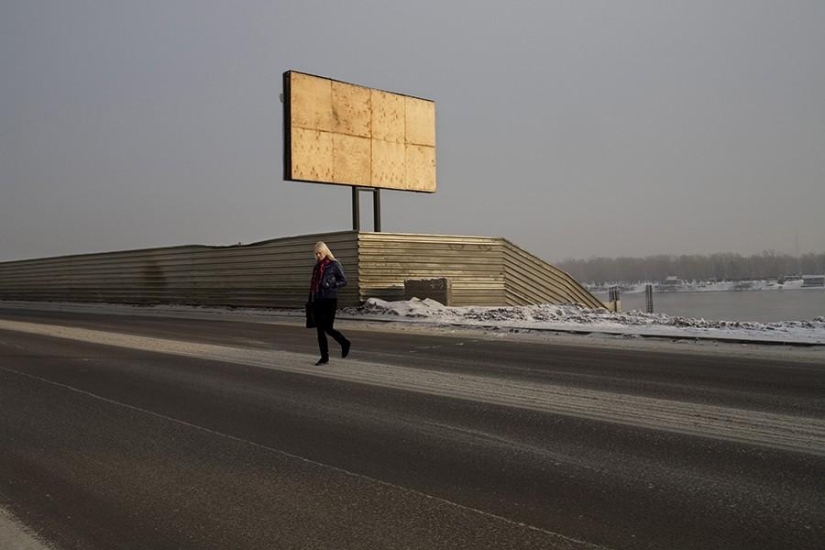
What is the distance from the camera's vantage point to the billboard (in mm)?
22781

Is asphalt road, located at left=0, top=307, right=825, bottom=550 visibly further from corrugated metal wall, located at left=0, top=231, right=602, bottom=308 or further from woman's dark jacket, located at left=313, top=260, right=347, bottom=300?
corrugated metal wall, located at left=0, top=231, right=602, bottom=308

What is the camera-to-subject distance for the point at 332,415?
5.94 m

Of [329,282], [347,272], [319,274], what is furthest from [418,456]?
[347,272]

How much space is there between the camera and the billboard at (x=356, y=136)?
2278cm

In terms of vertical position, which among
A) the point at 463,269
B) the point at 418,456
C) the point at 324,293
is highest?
the point at 463,269

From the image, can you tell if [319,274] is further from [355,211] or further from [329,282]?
[355,211]

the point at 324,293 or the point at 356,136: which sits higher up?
the point at 356,136

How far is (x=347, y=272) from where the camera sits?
2152 cm

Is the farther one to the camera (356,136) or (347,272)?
(356,136)

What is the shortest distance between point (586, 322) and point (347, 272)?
28.7ft

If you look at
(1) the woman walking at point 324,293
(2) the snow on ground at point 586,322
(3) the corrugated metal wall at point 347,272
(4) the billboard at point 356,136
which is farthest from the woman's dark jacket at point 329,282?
(4) the billboard at point 356,136

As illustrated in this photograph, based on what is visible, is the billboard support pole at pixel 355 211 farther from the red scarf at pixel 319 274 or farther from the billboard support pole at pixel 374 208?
the red scarf at pixel 319 274

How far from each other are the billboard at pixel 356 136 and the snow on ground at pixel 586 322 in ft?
19.4

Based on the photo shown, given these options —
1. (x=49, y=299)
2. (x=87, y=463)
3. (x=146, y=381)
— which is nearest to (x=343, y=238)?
(x=146, y=381)
